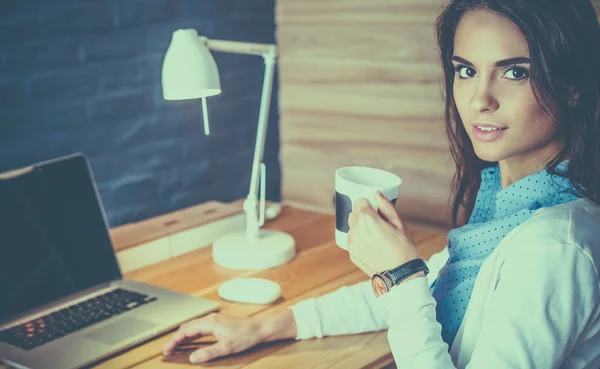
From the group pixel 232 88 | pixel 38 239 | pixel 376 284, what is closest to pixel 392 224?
pixel 376 284

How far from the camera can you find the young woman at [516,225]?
40.2 inches

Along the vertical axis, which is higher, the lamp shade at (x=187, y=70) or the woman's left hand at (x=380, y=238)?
the lamp shade at (x=187, y=70)

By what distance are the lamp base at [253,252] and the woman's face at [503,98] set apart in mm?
629

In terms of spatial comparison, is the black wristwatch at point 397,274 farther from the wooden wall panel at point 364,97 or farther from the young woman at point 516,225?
the wooden wall panel at point 364,97

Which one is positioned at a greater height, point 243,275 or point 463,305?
point 463,305

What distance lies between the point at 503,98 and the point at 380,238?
26 cm

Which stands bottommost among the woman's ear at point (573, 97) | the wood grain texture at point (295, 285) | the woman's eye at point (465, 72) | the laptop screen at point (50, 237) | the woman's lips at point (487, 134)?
the wood grain texture at point (295, 285)

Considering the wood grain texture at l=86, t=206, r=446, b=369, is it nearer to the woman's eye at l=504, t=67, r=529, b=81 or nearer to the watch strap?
the watch strap

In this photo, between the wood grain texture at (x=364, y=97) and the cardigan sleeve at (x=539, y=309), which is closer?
the cardigan sleeve at (x=539, y=309)

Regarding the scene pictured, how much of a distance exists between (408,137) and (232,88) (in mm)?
478

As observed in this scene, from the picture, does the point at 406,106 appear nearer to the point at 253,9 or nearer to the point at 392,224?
the point at 253,9

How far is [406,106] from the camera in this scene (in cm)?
198

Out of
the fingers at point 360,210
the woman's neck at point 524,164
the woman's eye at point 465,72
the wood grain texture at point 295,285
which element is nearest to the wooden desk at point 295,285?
the wood grain texture at point 295,285

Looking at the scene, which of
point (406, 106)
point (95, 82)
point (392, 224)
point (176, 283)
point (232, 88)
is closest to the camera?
point (392, 224)
